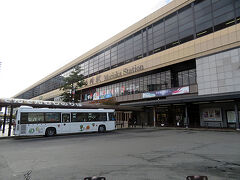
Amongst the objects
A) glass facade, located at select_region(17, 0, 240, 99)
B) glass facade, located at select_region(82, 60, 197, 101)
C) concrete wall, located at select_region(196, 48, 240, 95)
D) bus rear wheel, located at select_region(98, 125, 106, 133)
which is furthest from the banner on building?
bus rear wheel, located at select_region(98, 125, 106, 133)

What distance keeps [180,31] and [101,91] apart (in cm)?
2573

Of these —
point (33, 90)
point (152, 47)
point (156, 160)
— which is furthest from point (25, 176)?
point (33, 90)

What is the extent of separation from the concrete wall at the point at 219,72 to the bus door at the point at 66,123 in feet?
65.9

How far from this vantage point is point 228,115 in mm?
25422

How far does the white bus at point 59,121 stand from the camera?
16203mm

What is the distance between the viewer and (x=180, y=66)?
31.8 metres

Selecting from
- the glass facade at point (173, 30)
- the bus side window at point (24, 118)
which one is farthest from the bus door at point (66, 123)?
the glass facade at point (173, 30)

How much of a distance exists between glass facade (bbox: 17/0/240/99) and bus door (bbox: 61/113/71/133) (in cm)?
2252

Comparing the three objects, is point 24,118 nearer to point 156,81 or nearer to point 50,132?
point 50,132

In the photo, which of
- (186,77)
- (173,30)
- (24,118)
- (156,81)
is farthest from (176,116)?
(24,118)

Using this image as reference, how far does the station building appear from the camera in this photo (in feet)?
80.4

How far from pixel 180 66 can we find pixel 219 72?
774cm

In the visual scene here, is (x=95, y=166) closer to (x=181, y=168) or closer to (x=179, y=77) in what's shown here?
(x=181, y=168)

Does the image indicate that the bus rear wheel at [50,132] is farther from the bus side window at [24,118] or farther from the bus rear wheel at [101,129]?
the bus rear wheel at [101,129]
